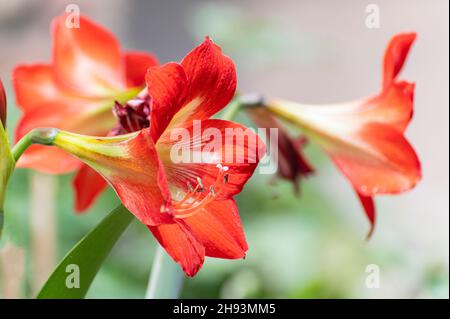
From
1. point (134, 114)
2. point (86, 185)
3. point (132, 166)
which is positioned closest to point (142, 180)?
point (132, 166)

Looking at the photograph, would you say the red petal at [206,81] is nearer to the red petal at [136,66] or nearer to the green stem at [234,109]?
the green stem at [234,109]

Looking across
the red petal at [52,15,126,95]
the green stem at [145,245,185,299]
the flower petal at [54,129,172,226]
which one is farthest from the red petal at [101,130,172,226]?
the red petal at [52,15,126,95]

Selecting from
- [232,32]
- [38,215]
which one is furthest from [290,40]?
[38,215]

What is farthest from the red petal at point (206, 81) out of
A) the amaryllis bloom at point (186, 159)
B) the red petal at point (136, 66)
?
the red petal at point (136, 66)

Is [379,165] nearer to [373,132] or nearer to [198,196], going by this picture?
[373,132]

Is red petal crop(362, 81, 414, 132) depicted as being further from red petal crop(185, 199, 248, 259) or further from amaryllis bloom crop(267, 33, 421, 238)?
red petal crop(185, 199, 248, 259)

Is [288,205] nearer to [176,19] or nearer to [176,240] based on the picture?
[176,240]
